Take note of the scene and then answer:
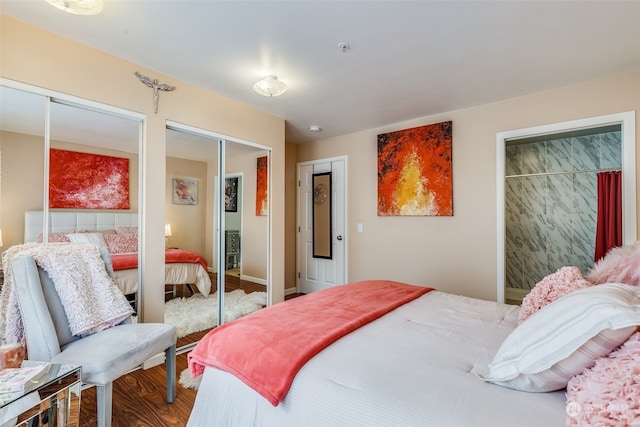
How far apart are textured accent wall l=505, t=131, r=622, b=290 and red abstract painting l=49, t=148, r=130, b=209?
15.8ft

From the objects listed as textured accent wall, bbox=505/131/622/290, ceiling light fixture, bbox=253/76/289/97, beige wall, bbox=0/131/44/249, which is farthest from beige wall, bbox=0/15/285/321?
textured accent wall, bbox=505/131/622/290

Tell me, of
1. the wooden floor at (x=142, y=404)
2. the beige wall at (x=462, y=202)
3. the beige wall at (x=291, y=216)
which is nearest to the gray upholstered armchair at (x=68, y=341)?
the wooden floor at (x=142, y=404)

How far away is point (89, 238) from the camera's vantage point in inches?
91.7

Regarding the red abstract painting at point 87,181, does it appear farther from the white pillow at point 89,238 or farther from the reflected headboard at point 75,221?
the white pillow at point 89,238

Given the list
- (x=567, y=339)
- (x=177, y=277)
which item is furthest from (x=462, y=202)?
(x=177, y=277)

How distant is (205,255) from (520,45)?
3.30m

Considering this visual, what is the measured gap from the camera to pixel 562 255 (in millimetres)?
4258

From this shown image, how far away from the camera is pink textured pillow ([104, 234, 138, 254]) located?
242cm

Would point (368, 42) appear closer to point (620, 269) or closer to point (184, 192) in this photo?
point (620, 269)

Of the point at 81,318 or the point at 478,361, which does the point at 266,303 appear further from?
the point at 478,361

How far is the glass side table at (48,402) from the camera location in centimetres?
116

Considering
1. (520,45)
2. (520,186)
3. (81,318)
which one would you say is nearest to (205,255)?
(81,318)

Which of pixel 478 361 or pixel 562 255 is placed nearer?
pixel 478 361

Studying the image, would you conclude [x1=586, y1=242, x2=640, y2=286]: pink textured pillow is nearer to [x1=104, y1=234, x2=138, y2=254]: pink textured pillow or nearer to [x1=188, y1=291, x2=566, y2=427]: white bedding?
[x1=188, y1=291, x2=566, y2=427]: white bedding
